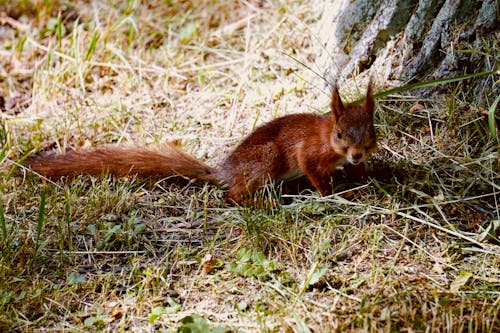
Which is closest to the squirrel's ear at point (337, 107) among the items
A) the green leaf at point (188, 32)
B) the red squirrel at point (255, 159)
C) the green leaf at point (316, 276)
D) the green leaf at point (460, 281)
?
the red squirrel at point (255, 159)

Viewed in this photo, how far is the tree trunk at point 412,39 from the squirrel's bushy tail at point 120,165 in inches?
43.1

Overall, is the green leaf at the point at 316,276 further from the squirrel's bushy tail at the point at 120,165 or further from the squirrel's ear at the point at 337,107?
the squirrel's bushy tail at the point at 120,165

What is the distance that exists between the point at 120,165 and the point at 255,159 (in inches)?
27.4

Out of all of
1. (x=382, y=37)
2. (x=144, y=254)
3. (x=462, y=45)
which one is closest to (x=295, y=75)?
(x=382, y=37)

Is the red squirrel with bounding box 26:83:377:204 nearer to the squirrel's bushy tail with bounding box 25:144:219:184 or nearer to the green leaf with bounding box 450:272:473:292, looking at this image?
the squirrel's bushy tail with bounding box 25:144:219:184

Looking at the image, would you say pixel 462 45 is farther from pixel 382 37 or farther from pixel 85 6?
pixel 85 6

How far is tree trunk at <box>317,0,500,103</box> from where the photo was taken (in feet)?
11.7

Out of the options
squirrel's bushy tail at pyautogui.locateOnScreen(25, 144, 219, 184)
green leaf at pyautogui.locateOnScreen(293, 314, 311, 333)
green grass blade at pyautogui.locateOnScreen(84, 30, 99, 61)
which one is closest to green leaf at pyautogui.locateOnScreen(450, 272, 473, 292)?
green leaf at pyautogui.locateOnScreen(293, 314, 311, 333)

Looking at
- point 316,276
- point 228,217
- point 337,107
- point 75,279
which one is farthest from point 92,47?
point 316,276

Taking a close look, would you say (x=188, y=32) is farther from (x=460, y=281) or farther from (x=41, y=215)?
(x=460, y=281)

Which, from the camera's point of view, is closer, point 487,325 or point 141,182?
point 487,325

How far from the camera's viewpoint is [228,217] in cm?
329

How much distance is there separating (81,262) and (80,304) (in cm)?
31

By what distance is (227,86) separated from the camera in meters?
4.62
